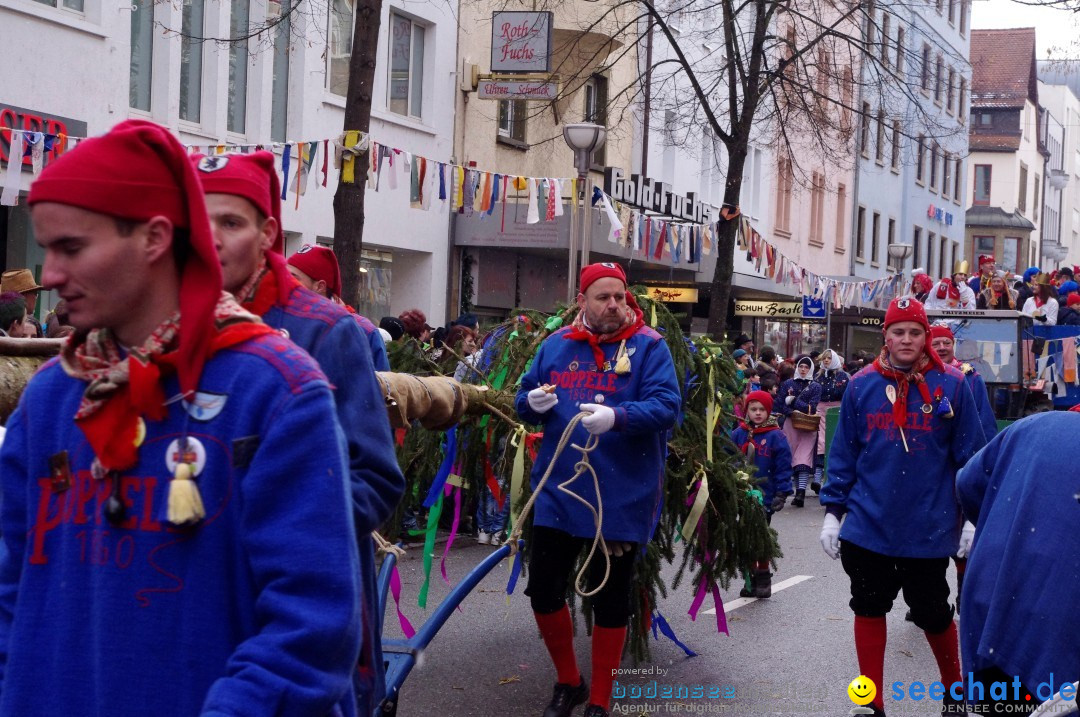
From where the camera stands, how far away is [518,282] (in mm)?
23578

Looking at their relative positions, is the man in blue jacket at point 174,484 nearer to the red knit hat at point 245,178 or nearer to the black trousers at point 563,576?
the red knit hat at point 245,178

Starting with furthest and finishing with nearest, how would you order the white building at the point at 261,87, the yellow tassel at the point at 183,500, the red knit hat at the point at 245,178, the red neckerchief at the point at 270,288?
the white building at the point at 261,87 → the red neckerchief at the point at 270,288 → the red knit hat at the point at 245,178 → the yellow tassel at the point at 183,500

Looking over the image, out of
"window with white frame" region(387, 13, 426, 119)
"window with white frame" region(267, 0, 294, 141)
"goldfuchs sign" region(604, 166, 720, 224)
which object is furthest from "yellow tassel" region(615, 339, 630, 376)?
"goldfuchs sign" region(604, 166, 720, 224)

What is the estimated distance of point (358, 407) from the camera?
2992 mm

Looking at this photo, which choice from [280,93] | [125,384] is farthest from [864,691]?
[280,93]

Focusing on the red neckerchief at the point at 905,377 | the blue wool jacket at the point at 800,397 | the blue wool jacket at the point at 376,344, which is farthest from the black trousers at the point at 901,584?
the blue wool jacket at the point at 800,397

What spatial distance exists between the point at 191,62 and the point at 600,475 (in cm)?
1214

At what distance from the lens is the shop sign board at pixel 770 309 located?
99.7 ft

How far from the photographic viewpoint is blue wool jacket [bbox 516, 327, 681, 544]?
19.4ft

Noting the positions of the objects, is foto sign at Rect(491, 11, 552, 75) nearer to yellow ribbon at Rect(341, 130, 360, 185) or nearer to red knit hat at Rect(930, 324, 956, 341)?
yellow ribbon at Rect(341, 130, 360, 185)

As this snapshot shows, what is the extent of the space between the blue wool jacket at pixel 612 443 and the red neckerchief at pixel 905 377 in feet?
3.29

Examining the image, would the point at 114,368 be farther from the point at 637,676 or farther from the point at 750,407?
the point at 750,407

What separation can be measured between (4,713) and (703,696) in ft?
16.4

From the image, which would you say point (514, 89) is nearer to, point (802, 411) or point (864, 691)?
point (802, 411)
